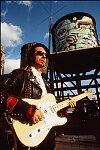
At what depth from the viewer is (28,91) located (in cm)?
298

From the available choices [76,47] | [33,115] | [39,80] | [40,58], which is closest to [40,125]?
[33,115]

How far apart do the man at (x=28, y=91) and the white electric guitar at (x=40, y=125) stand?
0.09m

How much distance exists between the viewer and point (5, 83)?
2797mm

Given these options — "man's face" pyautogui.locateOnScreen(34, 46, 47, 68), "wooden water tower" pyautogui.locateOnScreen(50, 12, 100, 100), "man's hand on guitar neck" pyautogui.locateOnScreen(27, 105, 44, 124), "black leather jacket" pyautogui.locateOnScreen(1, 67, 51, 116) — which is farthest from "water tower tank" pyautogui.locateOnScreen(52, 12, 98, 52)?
"man's hand on guitar neck" pyautogui.locateOnScreen(27, 105, 44, 124)

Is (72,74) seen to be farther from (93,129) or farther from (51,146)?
(51,146)

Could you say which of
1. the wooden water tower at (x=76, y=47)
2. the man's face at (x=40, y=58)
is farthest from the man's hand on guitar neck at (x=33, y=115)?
the wooden water tower at (x=76, y=47)

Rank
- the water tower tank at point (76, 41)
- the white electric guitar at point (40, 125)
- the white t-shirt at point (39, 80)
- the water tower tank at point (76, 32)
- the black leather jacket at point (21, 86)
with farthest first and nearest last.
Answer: the water tower tank at point (76, 32) < the water tower tank at point (76, 41) < the white t-shirt at point (39, 80) < the black leather jacket at point (21, 86) < the white electric guitar at point (40, 125)

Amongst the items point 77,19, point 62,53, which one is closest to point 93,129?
point 62,53

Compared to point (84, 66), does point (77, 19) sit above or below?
above

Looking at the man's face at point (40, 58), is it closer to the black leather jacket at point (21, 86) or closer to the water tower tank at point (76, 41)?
the black leather jacket at point (21, 86)

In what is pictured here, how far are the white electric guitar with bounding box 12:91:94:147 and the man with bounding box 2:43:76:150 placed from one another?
91mm

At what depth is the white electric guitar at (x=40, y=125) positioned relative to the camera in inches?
102

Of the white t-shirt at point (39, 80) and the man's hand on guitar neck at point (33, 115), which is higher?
the white t-shirt at point (39, 80)

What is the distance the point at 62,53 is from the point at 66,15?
240 centimetres
